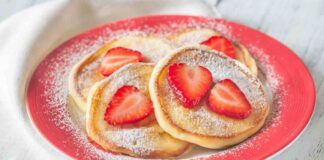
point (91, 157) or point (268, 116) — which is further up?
point (268, 116)

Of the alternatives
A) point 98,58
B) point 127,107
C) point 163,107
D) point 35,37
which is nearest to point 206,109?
point 163,107

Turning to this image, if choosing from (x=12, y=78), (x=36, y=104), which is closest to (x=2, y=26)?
(x=12, y=78)

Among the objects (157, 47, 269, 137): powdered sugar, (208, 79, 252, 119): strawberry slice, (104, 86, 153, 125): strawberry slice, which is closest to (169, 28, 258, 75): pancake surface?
(157, 47, 269, 137): powdered sugar

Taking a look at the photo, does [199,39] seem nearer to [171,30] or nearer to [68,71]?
[171,30]

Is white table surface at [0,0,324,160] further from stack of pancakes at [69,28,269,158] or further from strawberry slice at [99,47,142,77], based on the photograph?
strawberry slice at [99,47,142,77]

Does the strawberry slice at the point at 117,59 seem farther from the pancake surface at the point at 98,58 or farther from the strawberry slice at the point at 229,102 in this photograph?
the strawberry slice at the point at 229,102

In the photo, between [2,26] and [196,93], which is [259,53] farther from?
[2,26]
